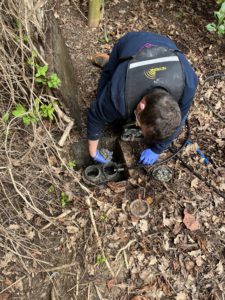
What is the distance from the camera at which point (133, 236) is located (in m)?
3.24

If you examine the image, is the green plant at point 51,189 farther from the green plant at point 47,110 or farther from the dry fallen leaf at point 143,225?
the dry fallen leaf at point 143,225

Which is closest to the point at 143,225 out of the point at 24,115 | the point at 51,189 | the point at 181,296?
the point at 181,296

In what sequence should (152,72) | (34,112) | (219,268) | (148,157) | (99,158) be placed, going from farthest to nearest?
(99,158) → (148,157) → (34,112) → (219,268) → (152,72)

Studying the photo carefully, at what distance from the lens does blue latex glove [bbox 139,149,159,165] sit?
3520mm

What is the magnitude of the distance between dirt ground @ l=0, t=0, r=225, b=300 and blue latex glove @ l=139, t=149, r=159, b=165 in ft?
0.57

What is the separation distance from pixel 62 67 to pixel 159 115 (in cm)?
162

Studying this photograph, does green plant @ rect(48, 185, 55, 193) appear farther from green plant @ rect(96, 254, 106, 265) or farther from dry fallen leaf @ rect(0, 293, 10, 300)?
dry fallen leaf @ rect(0, 293, 10, 300)

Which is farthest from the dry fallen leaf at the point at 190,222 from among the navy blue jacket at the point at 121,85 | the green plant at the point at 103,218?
the navy blue jacket at the point at 121,85

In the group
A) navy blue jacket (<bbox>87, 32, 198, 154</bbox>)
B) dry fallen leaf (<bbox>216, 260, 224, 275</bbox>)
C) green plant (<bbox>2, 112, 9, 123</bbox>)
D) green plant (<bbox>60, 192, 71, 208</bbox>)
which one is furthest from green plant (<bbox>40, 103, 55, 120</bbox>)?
dry fallen leaf (<bbox>216, 260, 224, 275</bbox>)

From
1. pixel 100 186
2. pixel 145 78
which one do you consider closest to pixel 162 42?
pixel 145 78

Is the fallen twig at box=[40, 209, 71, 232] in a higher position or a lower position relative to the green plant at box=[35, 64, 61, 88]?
lower

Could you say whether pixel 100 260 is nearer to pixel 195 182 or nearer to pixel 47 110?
pixel 195 182

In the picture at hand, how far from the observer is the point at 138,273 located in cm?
307

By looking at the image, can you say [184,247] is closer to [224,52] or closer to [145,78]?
[145,78]
